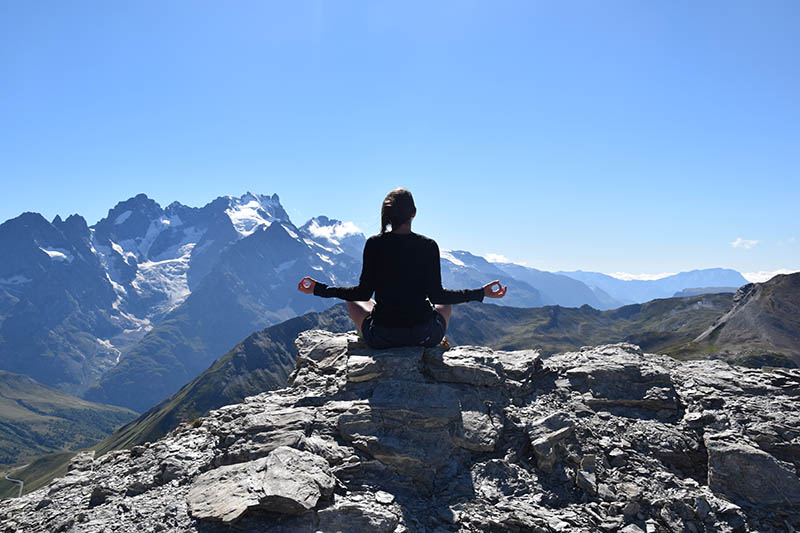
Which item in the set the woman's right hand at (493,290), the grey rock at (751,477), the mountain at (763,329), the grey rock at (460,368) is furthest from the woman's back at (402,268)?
the mountain at (763,329)

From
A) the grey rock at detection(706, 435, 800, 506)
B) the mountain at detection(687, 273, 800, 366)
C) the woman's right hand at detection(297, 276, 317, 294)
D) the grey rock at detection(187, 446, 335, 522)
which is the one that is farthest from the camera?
the mountain at detection(687, 273, 800, 366)

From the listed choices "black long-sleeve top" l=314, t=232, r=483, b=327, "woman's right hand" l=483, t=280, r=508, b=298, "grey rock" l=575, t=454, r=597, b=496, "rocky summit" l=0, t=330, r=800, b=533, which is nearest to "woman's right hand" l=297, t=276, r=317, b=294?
"black long-sleeve top" l=314, t=232, r=483, b=327

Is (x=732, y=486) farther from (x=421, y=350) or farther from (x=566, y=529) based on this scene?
(x=421, y=350)

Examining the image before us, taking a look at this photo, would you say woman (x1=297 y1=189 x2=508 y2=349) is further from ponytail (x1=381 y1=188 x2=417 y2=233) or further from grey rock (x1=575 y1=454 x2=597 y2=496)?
grey rock (x1=575 y1=454 x2=597 y2=496)

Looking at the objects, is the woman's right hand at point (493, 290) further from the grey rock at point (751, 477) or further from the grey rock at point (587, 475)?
the grey rock at point (751, 477)

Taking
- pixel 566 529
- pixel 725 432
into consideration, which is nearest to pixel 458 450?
pixel 566 529

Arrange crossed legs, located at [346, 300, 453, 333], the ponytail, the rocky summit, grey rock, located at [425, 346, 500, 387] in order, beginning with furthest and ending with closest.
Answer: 1. crossed legs, located at [346, 300, 453, 333]
2. grey rock, located at [425, 346, 500, 387]
3. the ponytail
4. the rocky summit

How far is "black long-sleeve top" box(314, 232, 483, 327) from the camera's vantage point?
10.9m

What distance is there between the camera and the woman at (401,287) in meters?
10.9

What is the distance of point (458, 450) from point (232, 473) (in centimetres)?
508

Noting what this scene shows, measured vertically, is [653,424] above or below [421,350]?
below

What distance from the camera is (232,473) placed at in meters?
8.71

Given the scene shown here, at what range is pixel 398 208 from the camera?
10.9 m

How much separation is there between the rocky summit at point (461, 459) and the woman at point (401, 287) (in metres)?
0.72
